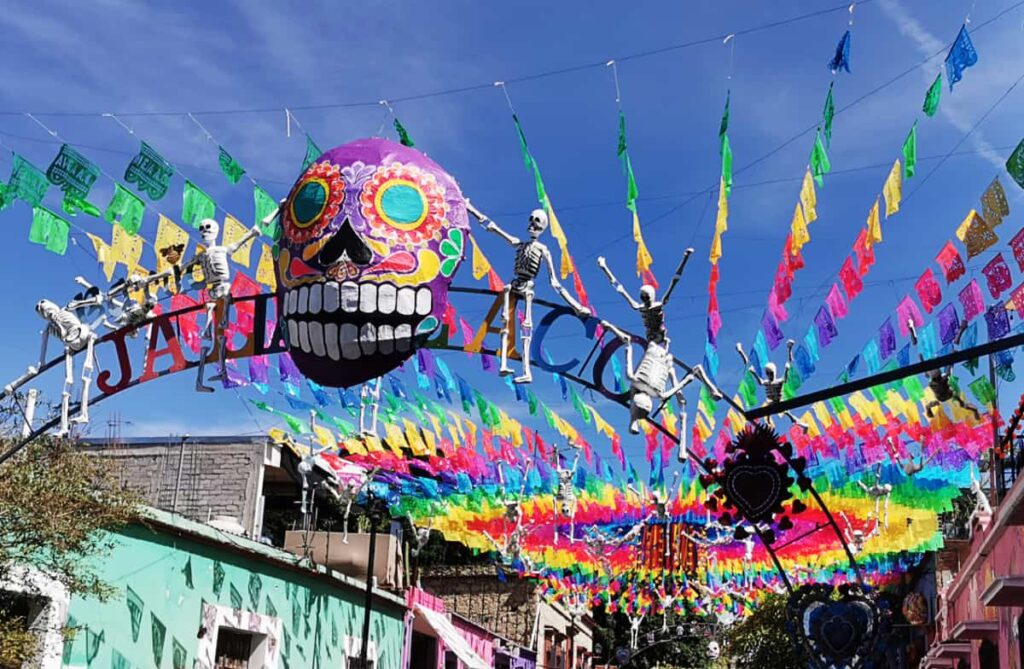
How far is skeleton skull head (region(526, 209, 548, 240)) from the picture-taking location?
10742 millimetres

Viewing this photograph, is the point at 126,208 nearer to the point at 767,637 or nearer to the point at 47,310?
the point at 47,310

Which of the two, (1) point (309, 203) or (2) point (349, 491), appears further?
(2) point (349, 491)

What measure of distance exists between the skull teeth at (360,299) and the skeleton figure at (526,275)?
3.55ft

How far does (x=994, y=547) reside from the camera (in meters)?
14.5

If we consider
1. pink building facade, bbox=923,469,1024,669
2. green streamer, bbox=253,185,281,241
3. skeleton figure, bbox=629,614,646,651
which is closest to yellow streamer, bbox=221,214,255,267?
green streamer, bbox=253,185,281,241

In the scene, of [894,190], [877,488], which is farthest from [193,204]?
[877,488]

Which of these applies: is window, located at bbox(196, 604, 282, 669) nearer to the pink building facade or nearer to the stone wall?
the pink building facade

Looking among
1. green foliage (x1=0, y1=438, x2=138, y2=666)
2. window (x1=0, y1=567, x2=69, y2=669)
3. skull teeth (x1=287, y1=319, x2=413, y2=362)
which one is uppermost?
skull teeth (x1=287, y1=319, x2=413, y2=362)

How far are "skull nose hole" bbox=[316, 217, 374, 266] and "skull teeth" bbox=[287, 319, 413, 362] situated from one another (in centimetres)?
66

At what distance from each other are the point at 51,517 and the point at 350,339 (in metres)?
3.27

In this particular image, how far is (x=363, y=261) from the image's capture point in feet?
34.2

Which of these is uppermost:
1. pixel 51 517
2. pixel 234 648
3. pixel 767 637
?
pixel 51 517

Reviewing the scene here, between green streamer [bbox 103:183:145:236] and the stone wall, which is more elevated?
green streamer [bbox 103:183:145:236]

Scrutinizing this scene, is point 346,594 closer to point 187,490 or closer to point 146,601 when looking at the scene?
point 187,490
